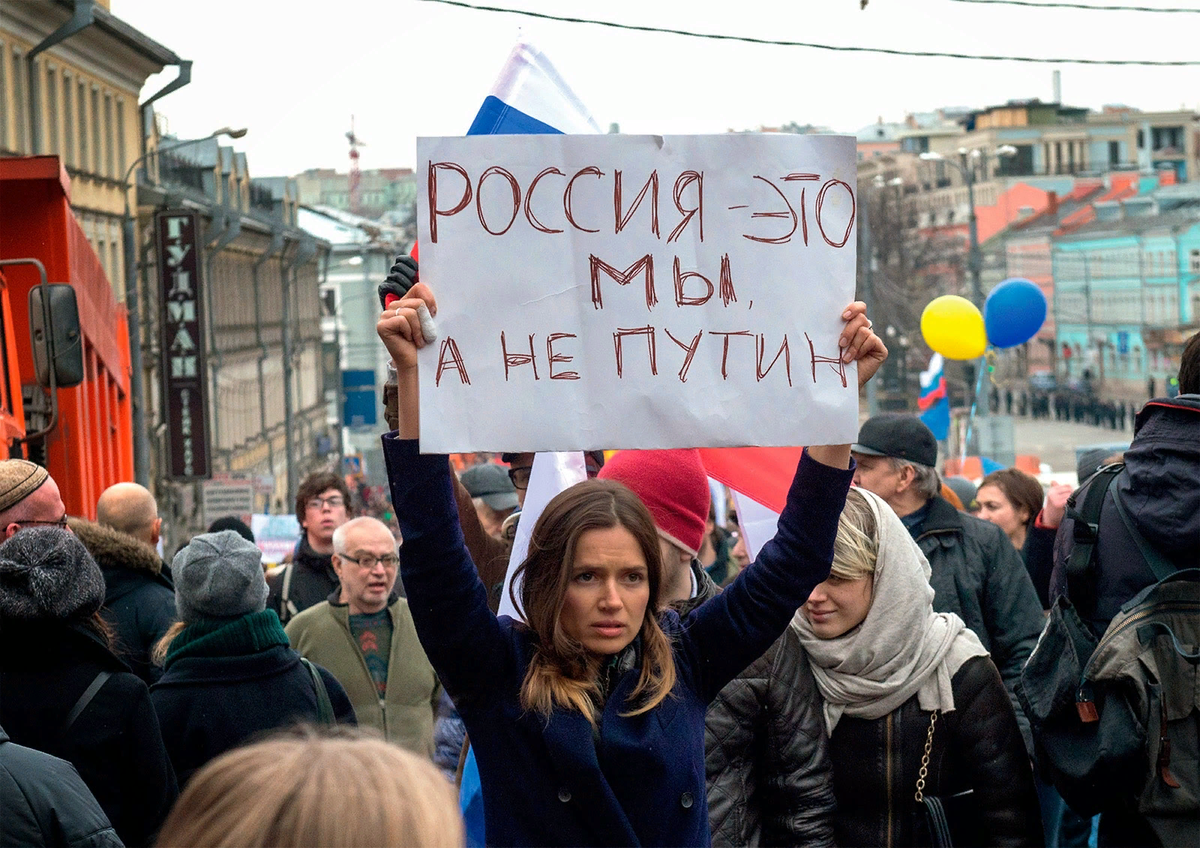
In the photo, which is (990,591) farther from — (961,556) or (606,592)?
(606,592)

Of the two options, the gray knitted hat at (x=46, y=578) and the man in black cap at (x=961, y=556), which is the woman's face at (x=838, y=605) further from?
the gray knitted hat at (x=46, y=578)

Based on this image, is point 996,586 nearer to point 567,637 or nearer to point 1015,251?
point 567,637

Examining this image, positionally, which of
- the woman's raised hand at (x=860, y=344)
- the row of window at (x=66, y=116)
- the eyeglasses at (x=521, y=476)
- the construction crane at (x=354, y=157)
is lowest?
the eyeglasses at (x=521, y=476)

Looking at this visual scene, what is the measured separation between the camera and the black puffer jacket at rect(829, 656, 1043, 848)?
12.7ft

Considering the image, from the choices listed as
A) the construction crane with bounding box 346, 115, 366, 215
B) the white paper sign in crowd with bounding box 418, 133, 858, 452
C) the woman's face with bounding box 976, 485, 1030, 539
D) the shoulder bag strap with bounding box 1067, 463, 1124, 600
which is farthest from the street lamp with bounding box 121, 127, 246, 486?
the construction crane with bounding box 346, 115, 366, 215

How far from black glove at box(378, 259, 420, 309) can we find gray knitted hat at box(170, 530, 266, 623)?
147 cm

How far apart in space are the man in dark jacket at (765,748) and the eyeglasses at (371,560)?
7.91 ft

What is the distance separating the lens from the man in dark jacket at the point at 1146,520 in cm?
378

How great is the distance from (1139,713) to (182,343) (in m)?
29.9

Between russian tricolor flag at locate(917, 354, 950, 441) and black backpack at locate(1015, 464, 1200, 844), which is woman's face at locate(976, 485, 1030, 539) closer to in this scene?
black backpack at locate(1015, 464, 1200, 844)

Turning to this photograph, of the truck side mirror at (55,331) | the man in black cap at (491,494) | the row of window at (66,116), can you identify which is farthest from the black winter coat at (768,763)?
the row of window at (66,116)

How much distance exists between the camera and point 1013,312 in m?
18.1

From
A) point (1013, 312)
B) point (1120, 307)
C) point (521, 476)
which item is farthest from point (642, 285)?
point (1120, 307)

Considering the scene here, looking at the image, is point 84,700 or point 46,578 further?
point 84,700
